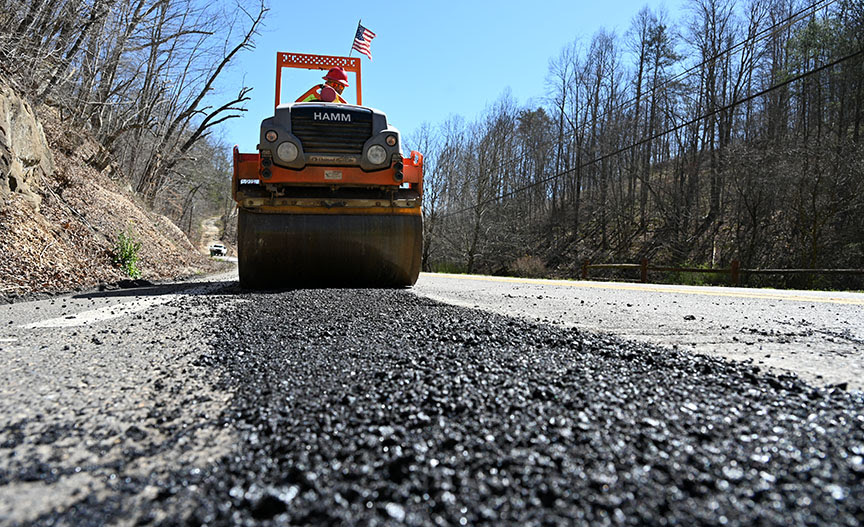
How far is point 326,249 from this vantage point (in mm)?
5703

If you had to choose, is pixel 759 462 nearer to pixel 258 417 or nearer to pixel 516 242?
pixel 258 417

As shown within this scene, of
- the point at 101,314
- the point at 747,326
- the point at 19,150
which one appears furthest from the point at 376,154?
the point at 19,150

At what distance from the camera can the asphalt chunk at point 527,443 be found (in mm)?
900

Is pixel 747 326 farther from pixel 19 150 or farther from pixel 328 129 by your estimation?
pixel 19 150

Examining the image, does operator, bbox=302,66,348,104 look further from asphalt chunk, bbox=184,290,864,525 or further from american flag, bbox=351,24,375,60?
asphalt chunk, bbox=184,290,864,525

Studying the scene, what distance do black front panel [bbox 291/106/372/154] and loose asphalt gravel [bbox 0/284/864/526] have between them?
4276 mm

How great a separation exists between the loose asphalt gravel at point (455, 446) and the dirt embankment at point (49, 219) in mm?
4689

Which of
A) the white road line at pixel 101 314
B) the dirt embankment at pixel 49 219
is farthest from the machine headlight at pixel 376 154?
the dirt embankment at pixel 49 219

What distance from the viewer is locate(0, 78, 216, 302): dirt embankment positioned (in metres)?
6.02

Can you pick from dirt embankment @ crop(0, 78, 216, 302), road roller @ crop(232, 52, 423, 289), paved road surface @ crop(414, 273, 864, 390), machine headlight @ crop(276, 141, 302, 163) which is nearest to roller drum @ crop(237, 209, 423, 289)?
road roller @ crop(232, 52, 423, 289)

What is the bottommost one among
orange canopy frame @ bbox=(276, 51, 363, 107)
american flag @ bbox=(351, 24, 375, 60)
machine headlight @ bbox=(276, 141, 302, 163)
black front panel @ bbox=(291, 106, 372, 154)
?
machine headlight @ bbox=(276, 141, 302, 163)

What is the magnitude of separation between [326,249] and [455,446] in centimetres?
479

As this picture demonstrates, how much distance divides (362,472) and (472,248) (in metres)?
31.6

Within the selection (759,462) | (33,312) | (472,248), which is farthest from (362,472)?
(472,248)
